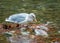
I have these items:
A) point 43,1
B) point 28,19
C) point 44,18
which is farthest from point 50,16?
point 43,1

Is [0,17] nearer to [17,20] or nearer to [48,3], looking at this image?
[17,20]

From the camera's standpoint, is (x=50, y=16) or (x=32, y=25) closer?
(x=32, y=25)

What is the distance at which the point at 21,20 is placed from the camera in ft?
14.3

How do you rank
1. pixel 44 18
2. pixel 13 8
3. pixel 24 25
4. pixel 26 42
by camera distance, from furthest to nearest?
pixel 13 8, pixel 44 18, pixel 24 25, pixel 26 42

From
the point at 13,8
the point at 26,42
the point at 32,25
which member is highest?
the point at 13,8

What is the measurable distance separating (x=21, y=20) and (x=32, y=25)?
22 cm

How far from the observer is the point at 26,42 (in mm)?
3725

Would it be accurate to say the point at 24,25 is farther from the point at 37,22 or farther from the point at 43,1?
the point at 43,1

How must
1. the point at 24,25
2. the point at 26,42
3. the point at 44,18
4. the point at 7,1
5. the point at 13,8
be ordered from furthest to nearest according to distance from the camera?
the point at 7,1
the point at 13,8
the point at 44,18
the point at 24,25
the point at 26,42

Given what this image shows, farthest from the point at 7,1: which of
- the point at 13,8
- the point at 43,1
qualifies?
the point at 43,1

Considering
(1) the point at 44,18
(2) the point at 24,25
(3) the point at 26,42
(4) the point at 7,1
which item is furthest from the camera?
(4) the point at 7,1

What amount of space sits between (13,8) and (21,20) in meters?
0.86

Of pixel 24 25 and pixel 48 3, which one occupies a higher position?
pixel 48 3

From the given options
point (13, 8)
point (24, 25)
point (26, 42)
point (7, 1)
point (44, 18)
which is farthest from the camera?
point (7, 1)
